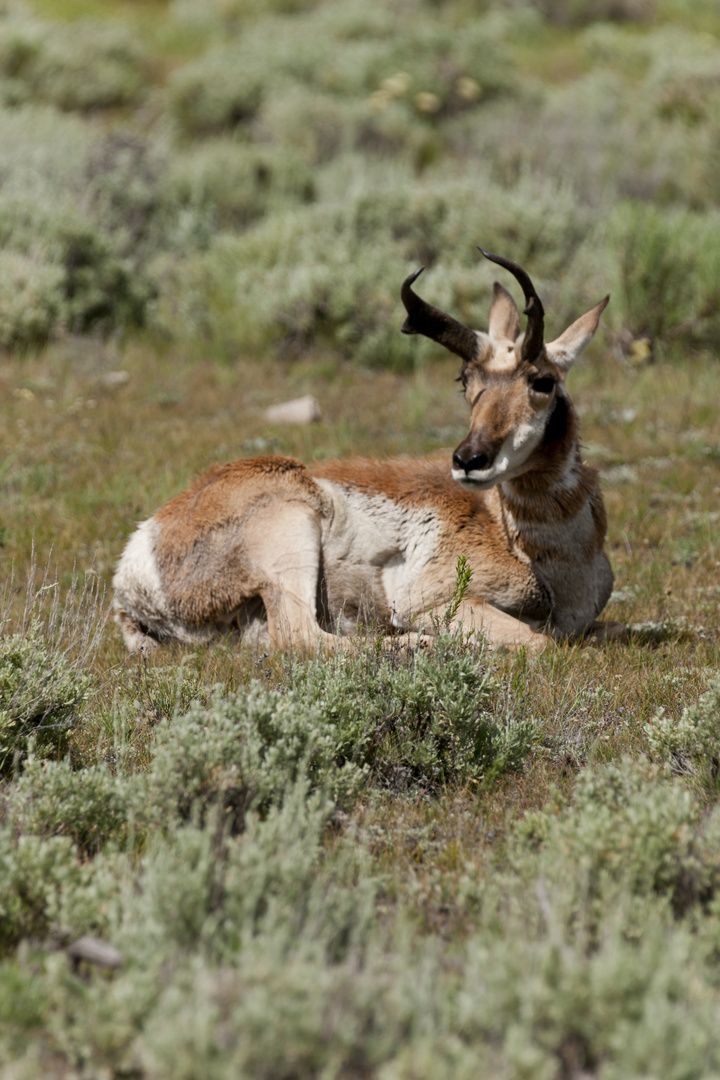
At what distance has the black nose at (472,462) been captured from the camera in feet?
15.9

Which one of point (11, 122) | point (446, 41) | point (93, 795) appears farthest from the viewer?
point (446, 41)

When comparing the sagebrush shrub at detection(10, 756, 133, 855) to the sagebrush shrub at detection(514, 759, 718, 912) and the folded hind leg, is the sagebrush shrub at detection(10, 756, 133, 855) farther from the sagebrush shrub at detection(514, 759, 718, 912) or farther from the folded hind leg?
the folded hind leg

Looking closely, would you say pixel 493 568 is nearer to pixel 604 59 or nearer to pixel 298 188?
pixel 298 188

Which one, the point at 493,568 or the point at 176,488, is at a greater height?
the point at 493,568

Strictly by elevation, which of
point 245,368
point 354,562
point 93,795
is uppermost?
point 93,795

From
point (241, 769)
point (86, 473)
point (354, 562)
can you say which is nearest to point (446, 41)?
point (86, 473)

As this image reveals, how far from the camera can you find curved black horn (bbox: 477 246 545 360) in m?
4.67

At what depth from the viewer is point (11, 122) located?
1748 centimetres

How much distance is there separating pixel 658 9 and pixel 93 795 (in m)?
33.6

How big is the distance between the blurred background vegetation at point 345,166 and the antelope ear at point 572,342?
5720 millimetres

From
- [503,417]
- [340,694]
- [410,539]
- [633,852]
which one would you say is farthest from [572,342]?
[633,852]

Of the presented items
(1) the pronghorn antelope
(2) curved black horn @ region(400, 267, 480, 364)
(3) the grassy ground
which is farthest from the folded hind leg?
(2) curved black horn @ region(400, 267, 480, 364)

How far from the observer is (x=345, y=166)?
58.9 feet

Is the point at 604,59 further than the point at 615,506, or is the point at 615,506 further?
the point at 604,59
